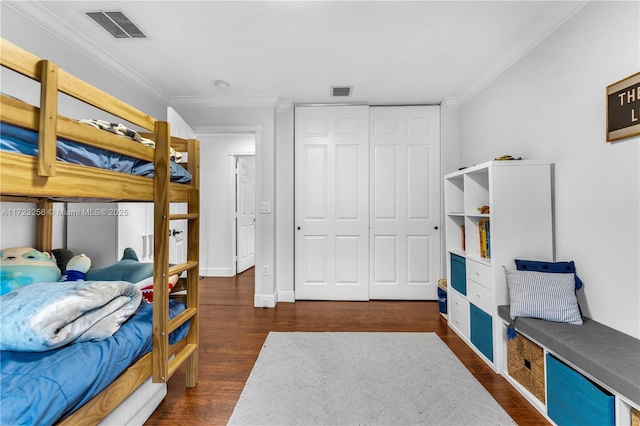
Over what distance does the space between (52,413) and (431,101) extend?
392cm

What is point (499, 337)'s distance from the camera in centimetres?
198

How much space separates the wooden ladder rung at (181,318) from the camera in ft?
4.98

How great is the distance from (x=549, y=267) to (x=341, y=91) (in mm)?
2483

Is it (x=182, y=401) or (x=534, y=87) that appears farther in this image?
(x=534, y=87)

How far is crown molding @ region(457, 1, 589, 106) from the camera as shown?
185cm

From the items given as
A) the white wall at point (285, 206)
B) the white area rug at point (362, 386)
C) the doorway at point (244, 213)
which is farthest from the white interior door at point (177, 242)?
the white area rug at point (362, 386)

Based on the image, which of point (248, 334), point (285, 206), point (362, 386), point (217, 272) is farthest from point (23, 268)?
point (217, 272)

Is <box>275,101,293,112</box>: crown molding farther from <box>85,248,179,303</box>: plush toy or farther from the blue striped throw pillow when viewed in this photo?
the blue striped throw pillow

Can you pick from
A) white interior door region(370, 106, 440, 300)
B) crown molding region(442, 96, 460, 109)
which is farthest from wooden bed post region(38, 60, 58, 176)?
crown molding region(442, 96, 460, 109)

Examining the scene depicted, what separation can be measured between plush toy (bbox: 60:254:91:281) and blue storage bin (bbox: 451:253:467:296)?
2845 millimetres

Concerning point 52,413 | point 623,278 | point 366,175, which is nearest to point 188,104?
point 366,175

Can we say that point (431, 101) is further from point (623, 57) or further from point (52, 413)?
point (52, 413)

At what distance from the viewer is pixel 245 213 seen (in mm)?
5246

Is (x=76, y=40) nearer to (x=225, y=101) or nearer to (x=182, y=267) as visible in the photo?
(x=225, y=101)
